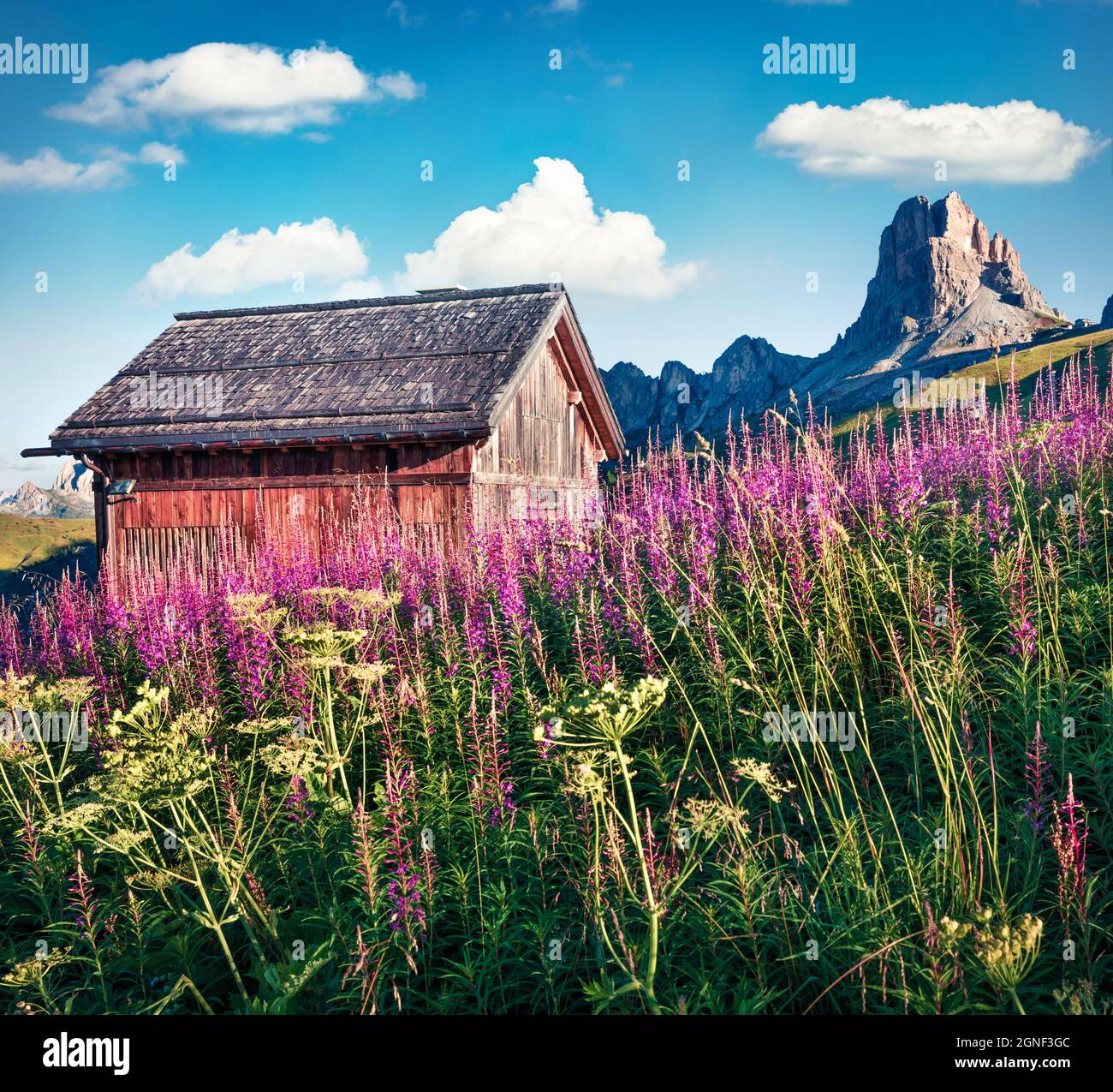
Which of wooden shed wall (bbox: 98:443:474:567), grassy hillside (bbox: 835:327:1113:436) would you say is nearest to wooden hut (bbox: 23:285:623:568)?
wooden shed wall (bbox: 98:443:474:567)

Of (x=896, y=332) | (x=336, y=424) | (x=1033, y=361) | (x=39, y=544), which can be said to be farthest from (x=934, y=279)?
(x=39, y=544)

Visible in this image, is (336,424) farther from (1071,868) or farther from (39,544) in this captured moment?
(39,544)

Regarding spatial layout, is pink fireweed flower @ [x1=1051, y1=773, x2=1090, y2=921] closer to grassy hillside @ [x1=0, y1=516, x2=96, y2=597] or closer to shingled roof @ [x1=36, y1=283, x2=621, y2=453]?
shingled roof @ [x1=36, y1=283, x2=621, y2=453]

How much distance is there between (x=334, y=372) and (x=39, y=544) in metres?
147

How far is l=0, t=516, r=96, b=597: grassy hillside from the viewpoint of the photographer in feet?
362

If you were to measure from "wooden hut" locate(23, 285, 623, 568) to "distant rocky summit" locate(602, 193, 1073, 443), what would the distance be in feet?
321

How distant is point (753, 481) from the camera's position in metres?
7.89

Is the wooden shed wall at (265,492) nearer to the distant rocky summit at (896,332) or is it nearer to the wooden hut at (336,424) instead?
the wooden hut at (336,424)

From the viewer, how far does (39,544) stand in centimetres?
13838

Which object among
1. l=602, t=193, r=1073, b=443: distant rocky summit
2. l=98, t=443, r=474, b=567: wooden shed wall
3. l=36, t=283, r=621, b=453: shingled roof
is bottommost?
l=98, t=443, r=474, b=567: wooden shed wall

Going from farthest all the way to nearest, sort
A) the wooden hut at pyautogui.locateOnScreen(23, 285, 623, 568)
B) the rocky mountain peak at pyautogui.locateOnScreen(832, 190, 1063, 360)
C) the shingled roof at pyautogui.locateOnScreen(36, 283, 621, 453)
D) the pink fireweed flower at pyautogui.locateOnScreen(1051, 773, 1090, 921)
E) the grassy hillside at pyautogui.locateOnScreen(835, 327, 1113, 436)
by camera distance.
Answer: the rocky mountain peak at pyautogui.locateOnScreen(832, 190, 1063, 360), the grassy hillside at pyautogui.locateOnScreen(835, 327, 1113, 436), the shingled roof at pyautogui.locateOnScreen(36, 283, 621, 453), the wooden hut at pyautogui.locateOnScreen(23, 285, 623, 568), the pink fireweed flower at pyautogui.locateOnScreen(1051, 773, 1090, 921)

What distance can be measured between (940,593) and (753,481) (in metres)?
2.06
